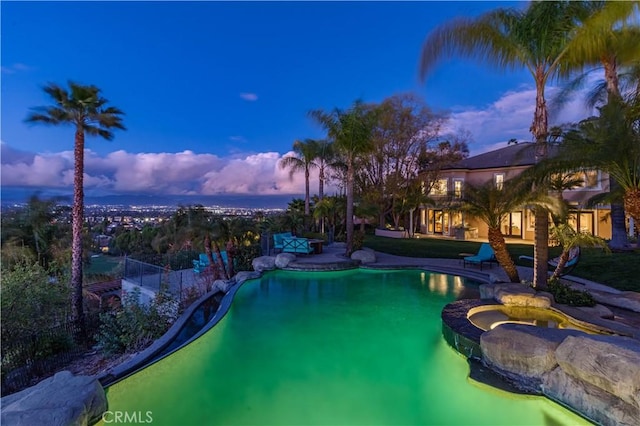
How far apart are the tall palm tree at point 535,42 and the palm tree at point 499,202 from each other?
1.83 feet

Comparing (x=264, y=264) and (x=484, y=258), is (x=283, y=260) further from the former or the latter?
(x=484, y=258)

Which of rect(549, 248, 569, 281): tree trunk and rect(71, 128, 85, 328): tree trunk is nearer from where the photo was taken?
rect(549, 248, 569, 281): tree trunk

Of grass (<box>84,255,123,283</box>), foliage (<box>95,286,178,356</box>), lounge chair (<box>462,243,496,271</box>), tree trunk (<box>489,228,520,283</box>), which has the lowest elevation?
grass (<box>84,255,123,283</box>)

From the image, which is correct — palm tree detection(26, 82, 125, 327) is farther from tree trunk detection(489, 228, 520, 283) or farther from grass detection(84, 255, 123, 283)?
tree trunk detection(489, 228, 520, 283)

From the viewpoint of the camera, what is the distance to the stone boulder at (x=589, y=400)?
134 inches

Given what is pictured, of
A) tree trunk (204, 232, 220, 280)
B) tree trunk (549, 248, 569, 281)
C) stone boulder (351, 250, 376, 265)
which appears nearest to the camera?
tree trunk (549, 248, 569, 281)

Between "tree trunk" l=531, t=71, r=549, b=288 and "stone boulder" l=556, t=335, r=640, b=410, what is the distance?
435cm

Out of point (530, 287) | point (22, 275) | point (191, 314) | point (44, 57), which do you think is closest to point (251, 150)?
point (44, 57)

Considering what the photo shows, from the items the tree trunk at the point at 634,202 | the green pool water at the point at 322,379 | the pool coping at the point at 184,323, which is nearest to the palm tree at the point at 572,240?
the tree trunk at the point at 634,202

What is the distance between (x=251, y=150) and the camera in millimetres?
32688

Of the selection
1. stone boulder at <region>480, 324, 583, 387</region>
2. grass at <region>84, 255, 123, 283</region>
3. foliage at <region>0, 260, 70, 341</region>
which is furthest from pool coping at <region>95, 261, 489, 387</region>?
grass at <region>84, 255, 123, 283</region>

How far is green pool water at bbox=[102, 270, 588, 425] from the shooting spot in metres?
4.11

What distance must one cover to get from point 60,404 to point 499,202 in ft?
30.4

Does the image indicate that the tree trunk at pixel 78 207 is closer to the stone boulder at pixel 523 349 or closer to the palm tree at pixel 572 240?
the stone boulder at pixel 523 349
